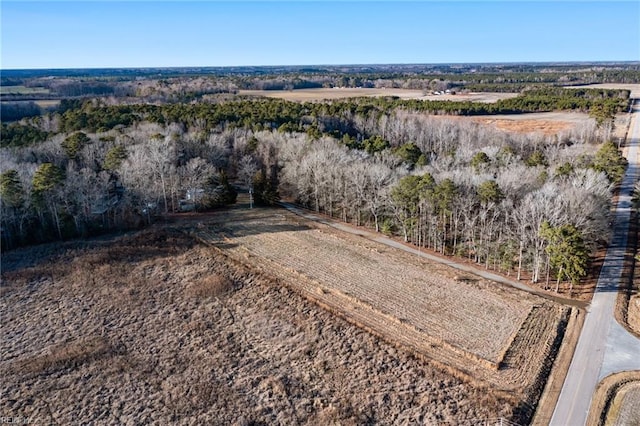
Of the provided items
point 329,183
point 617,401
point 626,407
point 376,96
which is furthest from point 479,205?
point 376,96

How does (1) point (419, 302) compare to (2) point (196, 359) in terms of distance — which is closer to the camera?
(2) point (196, 359)

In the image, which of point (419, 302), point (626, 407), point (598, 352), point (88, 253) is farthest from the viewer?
point (88, 253)

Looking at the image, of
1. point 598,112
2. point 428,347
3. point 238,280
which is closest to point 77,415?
point 238,280

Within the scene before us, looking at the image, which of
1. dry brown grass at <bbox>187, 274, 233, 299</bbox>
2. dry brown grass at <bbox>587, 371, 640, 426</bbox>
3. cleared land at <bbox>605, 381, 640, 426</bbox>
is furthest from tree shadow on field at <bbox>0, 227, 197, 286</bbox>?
cleared land at <bbox>605, 381, 640, 426</bbox>

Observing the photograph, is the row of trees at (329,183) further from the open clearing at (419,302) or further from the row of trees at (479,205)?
the open clearing at (419,302)

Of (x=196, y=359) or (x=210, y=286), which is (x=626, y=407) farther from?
(x=210, y=286)

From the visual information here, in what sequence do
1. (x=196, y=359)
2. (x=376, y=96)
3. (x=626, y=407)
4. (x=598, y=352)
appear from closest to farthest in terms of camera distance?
(x=626, y=407)
(x=598, y=352)
(x=196, y=359)
(x=376, y=96)

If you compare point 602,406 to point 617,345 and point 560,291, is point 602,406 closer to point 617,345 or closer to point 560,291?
point 617,345

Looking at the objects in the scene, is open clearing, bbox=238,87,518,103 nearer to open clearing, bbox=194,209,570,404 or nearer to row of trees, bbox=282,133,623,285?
row of trees, bbox=282,133,623,285
